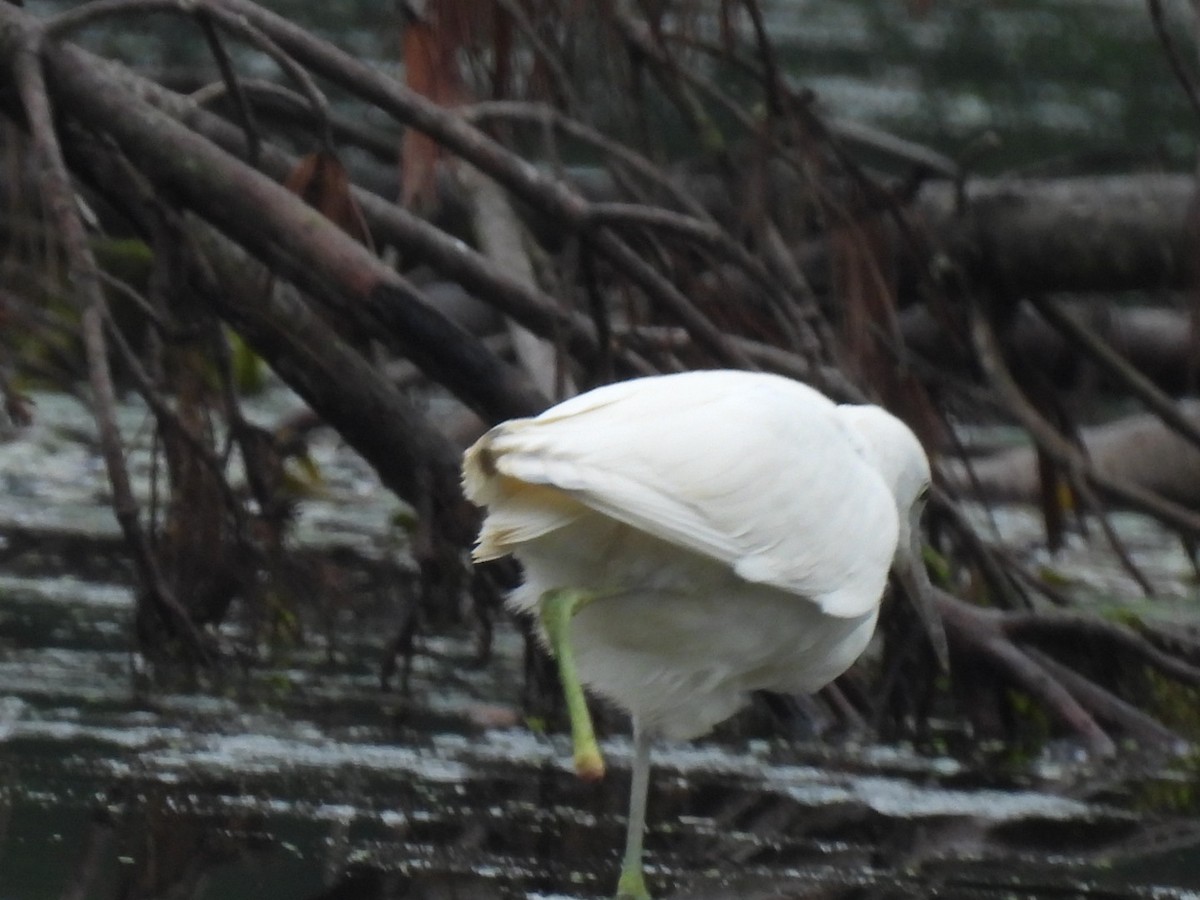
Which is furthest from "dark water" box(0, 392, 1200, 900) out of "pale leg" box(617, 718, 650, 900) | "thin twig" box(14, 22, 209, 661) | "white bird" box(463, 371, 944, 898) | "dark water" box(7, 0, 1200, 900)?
"thin twig" box(14, 22, 209, 661)

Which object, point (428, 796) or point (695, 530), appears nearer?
point (695, 530)

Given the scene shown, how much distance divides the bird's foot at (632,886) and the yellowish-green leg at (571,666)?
27 cm

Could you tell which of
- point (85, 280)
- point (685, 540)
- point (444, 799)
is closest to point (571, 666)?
point (685, 540)

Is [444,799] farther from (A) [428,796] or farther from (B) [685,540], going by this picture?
(B) [685,540]

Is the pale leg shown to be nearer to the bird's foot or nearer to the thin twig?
the bird's foot

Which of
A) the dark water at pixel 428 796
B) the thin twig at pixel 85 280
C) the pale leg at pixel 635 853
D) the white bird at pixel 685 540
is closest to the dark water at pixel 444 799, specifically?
the dark water at pixel 428 796

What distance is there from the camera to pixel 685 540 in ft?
12.7

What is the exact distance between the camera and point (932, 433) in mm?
6238

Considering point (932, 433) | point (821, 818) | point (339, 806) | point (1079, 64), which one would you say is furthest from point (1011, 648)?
point (1079, 64)

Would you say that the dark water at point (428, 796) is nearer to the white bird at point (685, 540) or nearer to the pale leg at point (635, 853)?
the pale leg at point (635, 853)

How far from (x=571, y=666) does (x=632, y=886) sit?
44cm

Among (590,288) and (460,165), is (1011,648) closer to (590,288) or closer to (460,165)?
(590,288)

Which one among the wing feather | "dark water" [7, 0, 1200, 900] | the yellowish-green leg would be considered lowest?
"dark water" [7, 0, 1200, 900]

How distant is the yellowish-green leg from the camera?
12.9ft
